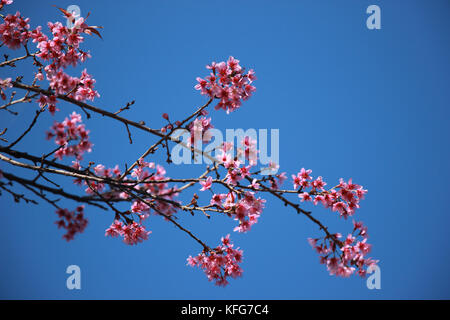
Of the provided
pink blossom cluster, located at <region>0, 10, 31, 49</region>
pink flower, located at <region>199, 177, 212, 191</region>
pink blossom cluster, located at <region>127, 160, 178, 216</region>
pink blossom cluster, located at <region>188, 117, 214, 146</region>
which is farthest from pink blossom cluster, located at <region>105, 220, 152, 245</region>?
pink blossom cluster, located at <region>0, 10, 31, 49</region>

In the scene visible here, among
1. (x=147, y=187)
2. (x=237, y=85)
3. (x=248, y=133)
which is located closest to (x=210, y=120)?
(x=248, y=133)

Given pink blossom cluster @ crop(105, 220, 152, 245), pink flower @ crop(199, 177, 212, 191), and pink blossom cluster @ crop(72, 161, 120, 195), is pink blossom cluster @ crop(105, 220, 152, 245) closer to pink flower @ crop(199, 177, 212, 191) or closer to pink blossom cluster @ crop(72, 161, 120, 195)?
pink blossom cluster @ crop(72, 161, 120, 195)

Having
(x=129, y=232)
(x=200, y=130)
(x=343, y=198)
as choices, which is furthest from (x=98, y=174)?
(x=343, y=198)

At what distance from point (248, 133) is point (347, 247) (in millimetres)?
1753

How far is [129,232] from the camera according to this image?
4.48 m

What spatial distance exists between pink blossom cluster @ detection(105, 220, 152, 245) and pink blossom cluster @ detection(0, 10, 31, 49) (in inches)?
109

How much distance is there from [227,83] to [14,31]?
116 inches

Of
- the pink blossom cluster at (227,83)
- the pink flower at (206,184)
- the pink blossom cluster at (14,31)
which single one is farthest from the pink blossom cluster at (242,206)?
the pink blossom cluster at (14,31)

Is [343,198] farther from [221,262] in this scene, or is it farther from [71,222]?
[71,222]

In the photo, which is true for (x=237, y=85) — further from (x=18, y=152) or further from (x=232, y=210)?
(x=18, y=152)

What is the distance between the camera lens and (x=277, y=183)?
3.88 metres

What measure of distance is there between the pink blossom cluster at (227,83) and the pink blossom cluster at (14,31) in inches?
97.0

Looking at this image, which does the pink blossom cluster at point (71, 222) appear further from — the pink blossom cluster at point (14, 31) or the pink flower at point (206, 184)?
the pink blossom cluster at point (14, 31)

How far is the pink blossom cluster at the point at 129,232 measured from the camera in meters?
4.49
